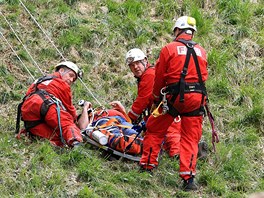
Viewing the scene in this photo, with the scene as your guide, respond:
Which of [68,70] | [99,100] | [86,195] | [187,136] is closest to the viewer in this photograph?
[86,195]

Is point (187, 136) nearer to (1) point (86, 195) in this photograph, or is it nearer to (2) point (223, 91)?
(1) point (86, 195)

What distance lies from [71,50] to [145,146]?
3674 mm

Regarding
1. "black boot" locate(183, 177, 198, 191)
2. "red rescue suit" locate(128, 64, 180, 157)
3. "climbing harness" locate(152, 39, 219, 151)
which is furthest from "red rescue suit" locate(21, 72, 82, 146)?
"black boot" locate(183, 177, 198, 191)

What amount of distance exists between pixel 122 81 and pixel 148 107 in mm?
1612

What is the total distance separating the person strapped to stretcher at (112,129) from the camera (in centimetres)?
766

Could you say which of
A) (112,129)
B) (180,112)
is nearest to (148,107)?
(112,129)

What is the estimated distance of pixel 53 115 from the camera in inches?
299

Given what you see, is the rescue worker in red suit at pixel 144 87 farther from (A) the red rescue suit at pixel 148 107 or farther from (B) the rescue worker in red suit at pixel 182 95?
(B) the rescue worker in red suit at pixel 182 95

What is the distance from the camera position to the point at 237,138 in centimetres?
904

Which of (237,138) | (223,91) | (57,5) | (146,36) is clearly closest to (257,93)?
(223,91)

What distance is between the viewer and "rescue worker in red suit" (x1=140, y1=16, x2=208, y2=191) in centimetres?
695

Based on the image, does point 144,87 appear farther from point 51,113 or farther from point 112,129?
point 51,113

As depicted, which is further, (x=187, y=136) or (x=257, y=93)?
(x=257, y=93)

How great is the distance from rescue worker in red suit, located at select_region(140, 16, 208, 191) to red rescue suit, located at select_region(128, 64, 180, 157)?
32.0 inches
